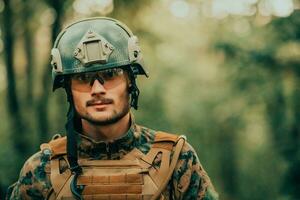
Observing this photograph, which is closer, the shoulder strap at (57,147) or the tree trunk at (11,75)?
the shoulder strap at (57,147)

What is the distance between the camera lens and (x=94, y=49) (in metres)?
4.01

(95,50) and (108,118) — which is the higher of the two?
(95,50)

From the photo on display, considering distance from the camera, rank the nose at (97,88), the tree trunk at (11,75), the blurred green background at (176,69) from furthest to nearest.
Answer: the tree trunk at (11,75), the blurred green background at (176,69), the nose at (97,88)

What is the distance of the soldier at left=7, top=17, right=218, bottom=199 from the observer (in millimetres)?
3957

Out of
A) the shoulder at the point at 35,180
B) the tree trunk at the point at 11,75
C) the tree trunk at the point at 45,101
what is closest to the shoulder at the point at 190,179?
the shoulder at the point at 35,180

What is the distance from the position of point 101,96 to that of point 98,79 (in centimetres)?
12

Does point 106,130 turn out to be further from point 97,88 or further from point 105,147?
point 97,88

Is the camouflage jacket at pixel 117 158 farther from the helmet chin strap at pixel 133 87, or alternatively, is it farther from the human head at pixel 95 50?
the human head at pixel 95 50

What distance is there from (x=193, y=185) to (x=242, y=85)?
12915 mm

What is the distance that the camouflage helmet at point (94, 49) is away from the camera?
3.98m

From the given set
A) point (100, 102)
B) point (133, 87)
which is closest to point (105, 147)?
point (100, 102)

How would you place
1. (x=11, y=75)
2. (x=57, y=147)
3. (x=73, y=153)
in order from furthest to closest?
(x=11, y=75), (x=57, y=147), (x=73, y=153)

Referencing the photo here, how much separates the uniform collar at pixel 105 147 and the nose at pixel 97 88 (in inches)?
12.9

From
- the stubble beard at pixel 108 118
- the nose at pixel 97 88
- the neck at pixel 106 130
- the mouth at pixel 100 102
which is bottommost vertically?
the neck at pixel 106 130
